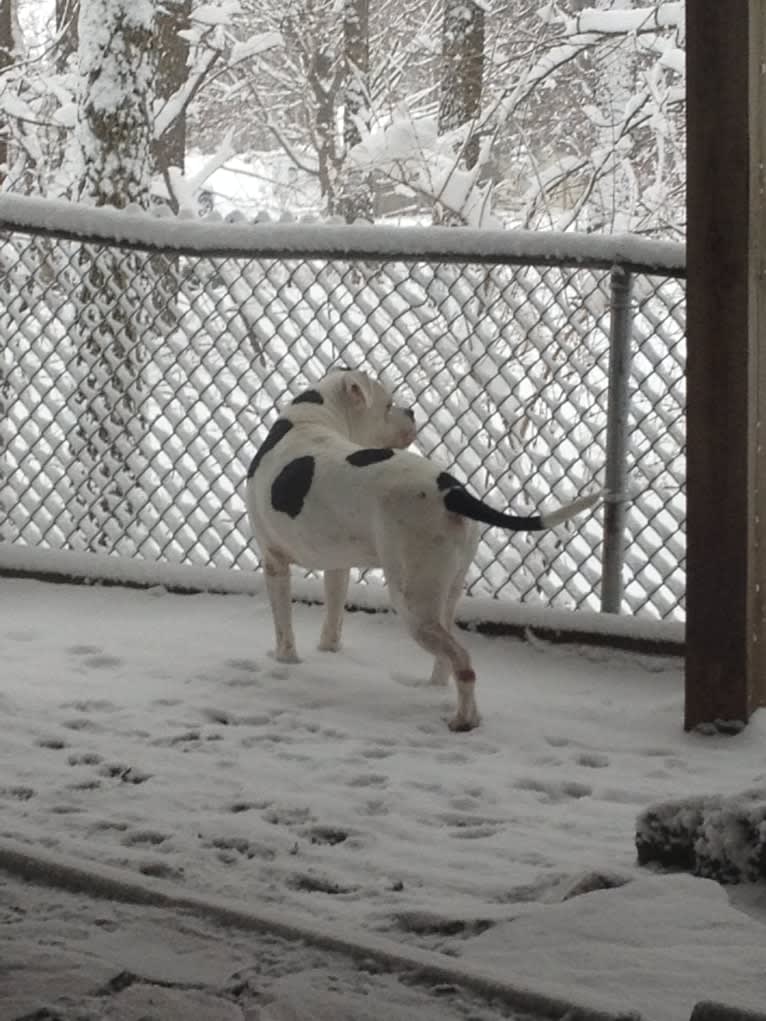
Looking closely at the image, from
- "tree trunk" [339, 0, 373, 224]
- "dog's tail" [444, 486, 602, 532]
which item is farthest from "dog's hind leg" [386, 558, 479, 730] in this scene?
"tree trunk" [339, 0, 373, 224]

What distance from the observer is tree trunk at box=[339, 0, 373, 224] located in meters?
12.6

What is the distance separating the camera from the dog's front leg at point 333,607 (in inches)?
201

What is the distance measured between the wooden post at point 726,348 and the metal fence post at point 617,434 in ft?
2.93

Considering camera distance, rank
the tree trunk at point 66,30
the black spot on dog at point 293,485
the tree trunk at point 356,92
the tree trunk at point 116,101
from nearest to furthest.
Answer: the black spot on dog at point 293,485 → the tree trunk at point 116,101 → the tree trunk at point 356,92 → the tree trunk at point 66,30

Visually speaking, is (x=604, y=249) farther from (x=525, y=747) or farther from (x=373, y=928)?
(x=373, y=928)

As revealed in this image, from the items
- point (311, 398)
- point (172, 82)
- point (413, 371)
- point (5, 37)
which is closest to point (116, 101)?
point (172, 82)

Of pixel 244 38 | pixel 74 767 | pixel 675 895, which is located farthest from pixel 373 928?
pixel 244 38

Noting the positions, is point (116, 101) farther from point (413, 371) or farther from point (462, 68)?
point (413, 371)

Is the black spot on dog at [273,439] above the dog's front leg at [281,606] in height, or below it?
above

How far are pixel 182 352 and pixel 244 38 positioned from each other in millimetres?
8986

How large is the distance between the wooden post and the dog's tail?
1.12 ft

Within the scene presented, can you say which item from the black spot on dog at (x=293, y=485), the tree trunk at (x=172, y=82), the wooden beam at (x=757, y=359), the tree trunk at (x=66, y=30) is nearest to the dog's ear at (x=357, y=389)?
the black spot on dog at (x=293, y=485)

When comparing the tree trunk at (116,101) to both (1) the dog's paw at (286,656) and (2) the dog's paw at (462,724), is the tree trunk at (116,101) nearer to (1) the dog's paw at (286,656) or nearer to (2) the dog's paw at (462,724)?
(1) the dog's paw at (286,656)

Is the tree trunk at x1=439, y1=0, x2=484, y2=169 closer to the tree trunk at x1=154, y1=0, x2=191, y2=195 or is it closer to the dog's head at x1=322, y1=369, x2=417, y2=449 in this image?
the tree trunk at x1=154, y1=0, x2=191, y2=195
